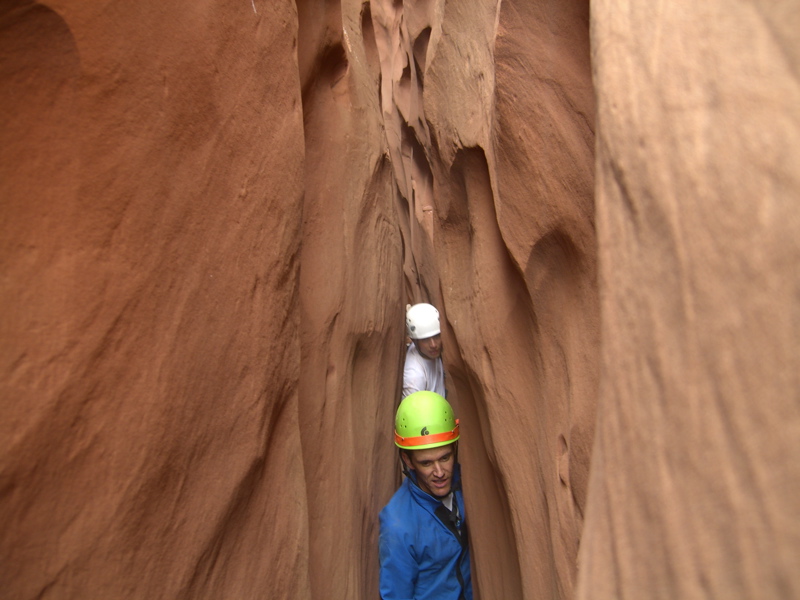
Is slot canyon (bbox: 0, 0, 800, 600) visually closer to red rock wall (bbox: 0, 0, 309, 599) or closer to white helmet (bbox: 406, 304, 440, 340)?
red rock wall (bbox: 0, 0, 309, 599)

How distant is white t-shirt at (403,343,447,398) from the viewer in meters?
3.72

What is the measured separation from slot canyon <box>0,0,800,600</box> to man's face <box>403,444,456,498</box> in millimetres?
207

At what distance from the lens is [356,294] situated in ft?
8.29

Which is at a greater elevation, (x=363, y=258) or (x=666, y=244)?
(x=363, y=258)

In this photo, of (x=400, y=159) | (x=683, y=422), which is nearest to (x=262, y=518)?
(x=683, y=422)

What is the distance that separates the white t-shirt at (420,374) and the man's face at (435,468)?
2.95 ft

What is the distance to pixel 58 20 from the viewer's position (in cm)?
108

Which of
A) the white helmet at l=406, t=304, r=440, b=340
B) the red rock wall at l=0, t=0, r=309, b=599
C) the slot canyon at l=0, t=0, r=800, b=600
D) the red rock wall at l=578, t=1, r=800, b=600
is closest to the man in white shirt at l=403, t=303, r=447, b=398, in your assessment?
the white helmet at l=406, t=304, r=440, b=340

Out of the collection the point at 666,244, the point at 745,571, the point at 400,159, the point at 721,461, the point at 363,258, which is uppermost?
the point at 400,159

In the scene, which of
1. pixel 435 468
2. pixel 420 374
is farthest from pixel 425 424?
pixel 420 374

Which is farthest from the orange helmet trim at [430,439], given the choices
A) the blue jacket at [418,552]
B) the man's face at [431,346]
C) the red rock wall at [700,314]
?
the red rock wall at [700,314]

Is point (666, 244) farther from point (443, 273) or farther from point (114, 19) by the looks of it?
point (443, 273)

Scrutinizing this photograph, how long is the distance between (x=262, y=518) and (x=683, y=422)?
1227 millimetres

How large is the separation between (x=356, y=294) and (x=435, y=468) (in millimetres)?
897
